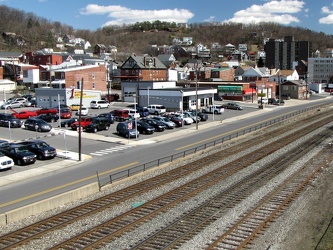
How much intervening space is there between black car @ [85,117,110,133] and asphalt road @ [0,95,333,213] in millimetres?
672

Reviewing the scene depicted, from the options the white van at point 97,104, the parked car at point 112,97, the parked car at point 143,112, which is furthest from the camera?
the parked car at point 112,97

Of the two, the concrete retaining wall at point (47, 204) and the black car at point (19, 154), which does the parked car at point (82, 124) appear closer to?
the black car at point (19, 154)

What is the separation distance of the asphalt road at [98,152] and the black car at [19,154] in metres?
0.51

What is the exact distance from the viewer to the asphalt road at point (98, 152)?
75.9ft

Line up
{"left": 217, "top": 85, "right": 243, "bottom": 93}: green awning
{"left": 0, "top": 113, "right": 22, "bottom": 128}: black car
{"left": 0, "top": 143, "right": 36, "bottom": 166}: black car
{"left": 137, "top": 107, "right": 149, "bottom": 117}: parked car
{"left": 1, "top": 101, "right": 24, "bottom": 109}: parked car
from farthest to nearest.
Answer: {"left": 217, "top": 85, "right": 243, "bottom": 93}: green awning
{"left": 1, "top": 101, "right": 24, "bottom": 109}: parked car
{"left": 137, "top": 107, "right": 149, "bottom": 117}: parked car
{"left": 0, "top": 113, "right": 22, "bottom": 128}: black car
{"left": 0, "top": 143, "right": 36, "bottom": 166}: black car

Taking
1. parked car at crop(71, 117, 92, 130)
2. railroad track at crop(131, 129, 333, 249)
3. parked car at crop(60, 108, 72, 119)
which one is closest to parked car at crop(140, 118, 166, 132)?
parked car at crop(71, 117, 92, 130)

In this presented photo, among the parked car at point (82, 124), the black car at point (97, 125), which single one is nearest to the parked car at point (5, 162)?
the black car at point (97, 125)

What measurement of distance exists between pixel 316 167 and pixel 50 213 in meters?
18.3

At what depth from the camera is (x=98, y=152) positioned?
34.5 metres

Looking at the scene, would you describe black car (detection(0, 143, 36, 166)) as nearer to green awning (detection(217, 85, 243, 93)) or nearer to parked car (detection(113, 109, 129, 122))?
parked car (detection(113, 109, 129, 122))

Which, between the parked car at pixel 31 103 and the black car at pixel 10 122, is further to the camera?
the parked car at pixel 31 103

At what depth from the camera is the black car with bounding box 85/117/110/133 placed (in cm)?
4350

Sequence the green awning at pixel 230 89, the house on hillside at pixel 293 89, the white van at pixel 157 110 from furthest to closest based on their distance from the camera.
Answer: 1. the house on hillside at pixel 293 89
2. the green awning at pixel 230 89
3. the white van at pixel 157 110

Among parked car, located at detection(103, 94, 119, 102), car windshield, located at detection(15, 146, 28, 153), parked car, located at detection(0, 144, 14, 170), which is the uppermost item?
parked car, located at detection(103, 94, 119, 102)
